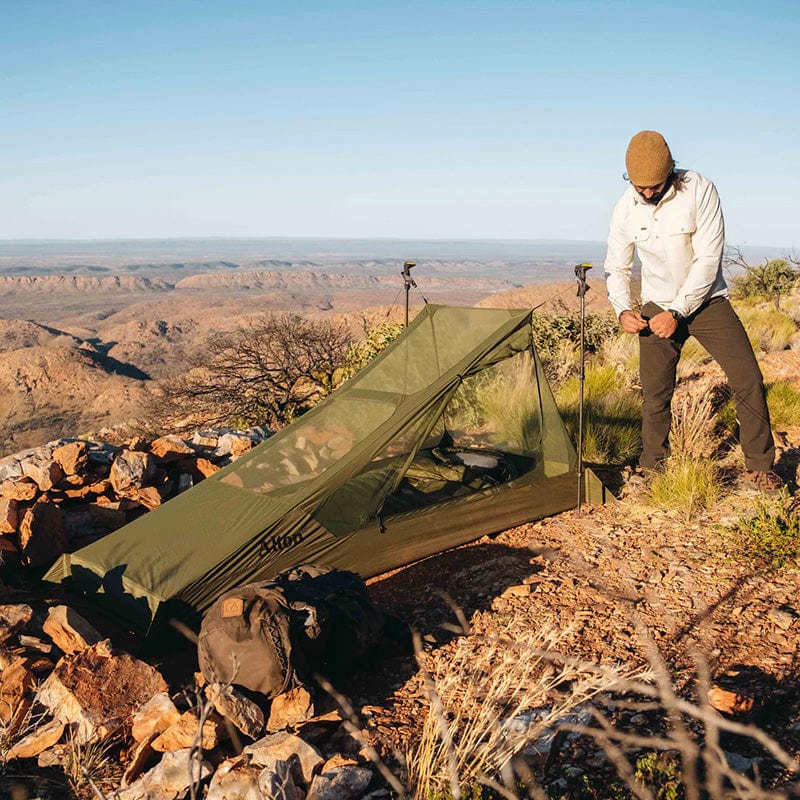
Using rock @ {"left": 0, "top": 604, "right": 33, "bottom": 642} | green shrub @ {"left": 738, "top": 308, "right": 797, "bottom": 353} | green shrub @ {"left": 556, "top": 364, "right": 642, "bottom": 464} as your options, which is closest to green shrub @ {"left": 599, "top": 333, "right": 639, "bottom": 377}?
green shrub @ {"left": 738, "top": 308, "right": 797, "bottom": 353}

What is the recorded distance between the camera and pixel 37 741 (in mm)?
3055

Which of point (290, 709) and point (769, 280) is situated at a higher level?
point (769, 280)

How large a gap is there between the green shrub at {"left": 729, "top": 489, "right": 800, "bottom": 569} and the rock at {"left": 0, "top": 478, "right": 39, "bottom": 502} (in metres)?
4.49

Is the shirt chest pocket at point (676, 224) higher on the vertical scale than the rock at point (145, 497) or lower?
higher

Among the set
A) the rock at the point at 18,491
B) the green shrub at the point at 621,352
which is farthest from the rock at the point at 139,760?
the green shrub at the point at 621,352

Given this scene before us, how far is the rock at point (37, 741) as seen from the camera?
9.94ft

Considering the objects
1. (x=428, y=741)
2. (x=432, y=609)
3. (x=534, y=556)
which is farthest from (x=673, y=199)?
(x=428, y=741)

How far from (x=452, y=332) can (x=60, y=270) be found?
150116 millimetres

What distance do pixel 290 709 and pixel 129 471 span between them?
10.2 feet

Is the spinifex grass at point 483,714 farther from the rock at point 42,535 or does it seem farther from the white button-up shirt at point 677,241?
the rock at point 42,535

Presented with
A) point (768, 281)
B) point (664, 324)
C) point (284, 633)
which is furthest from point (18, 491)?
point (768, 281)

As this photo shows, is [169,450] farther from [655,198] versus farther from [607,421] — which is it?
[655,198]

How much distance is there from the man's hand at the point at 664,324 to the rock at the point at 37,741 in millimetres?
3635

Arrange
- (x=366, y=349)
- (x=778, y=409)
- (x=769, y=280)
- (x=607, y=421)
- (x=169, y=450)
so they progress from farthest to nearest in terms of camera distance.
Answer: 1. (x=769, y=280)
2. (x=366, y=349)
3. (x=778, y=409)
4. (x=607, y=421)
5. (x=169, y=450)
